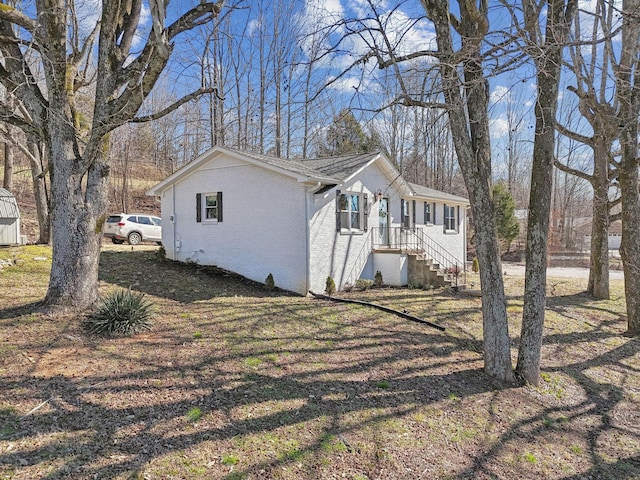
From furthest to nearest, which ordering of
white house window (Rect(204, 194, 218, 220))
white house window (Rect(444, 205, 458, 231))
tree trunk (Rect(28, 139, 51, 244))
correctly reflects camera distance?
white house window (Rect(444, 205, 458, 231)), tree trunk (Rect(28, 139, 51, 244)), white house window (Rect(204, 194, 218, 220))

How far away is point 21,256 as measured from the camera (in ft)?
38.0

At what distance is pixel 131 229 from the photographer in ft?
64.0

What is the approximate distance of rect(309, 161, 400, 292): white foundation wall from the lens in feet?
38.3

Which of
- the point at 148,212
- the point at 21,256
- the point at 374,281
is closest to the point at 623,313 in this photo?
the point at 374,281

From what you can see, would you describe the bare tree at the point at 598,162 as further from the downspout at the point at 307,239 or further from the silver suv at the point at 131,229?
the silver suv at the point at 131,229

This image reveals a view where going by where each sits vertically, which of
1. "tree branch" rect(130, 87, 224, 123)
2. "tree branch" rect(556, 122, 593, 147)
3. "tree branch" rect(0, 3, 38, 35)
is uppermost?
"tree branch" rect(0, 3, 38, 35)

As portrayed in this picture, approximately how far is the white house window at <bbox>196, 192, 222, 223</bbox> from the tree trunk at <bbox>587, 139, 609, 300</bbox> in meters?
11.0

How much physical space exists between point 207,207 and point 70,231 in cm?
677

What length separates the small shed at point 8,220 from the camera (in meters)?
14.0

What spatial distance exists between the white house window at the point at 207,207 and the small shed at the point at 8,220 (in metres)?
6.56

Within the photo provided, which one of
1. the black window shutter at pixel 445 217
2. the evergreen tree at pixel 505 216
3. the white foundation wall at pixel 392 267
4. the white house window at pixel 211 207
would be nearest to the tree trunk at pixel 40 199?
the white house window at pixel 211 207

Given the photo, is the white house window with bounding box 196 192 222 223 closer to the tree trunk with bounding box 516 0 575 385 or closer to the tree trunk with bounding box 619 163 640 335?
the tree trunk with bounding box 516 0 575 385

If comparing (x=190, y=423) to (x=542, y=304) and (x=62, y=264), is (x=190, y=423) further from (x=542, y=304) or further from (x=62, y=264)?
(x=542, y=304)

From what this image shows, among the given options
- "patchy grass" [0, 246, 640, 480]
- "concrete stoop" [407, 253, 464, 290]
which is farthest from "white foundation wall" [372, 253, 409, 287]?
"patchy grass" [0, 246, 640, 480]
